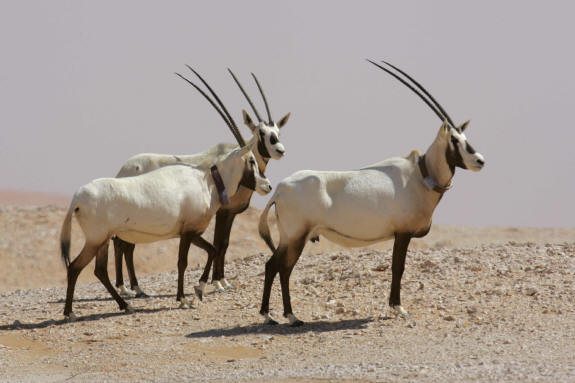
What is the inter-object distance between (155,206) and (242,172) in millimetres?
1532

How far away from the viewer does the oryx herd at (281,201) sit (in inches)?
500

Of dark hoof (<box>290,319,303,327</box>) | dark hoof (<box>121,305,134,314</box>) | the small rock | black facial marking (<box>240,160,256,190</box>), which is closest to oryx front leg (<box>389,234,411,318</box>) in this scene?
the small rock

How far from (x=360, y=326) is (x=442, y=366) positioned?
2.37 metres

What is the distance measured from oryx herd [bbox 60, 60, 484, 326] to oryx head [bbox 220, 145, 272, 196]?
1 centimetres

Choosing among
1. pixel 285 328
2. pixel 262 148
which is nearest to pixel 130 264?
pixel 262 148

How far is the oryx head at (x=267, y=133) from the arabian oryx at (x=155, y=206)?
268 mm

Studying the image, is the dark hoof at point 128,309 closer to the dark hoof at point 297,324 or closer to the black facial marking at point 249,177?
the black facial marking at point 249,177

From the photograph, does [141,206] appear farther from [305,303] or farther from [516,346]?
[516,346]

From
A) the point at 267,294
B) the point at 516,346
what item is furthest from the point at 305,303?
the point at 516,346

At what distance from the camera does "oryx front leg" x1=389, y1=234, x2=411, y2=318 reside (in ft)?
42.1

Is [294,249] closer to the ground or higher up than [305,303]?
higher up

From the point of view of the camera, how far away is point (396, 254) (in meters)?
12.9

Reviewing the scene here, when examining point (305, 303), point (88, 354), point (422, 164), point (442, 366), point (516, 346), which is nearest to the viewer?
point (442, 366)

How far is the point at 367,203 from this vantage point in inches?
502
